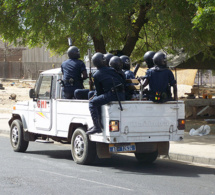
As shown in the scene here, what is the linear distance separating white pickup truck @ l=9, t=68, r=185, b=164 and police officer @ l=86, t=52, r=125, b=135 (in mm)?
139

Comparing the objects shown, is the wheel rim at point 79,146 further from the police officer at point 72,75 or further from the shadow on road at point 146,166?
the police officer at point 72,75

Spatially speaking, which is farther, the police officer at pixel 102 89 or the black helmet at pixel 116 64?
the black helmet at pixel 116 64

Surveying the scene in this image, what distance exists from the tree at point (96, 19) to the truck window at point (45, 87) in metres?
4.14

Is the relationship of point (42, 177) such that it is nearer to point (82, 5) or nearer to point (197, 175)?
point (197, 175)

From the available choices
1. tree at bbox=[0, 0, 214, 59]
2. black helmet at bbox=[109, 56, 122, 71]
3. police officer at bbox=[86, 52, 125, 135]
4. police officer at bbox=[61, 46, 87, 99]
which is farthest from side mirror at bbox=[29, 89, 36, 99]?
tree at bbox=[0, 0, 214, 59]

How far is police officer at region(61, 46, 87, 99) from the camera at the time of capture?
1128 cm

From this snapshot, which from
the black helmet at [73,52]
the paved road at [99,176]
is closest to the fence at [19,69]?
the paved road at [99,176]

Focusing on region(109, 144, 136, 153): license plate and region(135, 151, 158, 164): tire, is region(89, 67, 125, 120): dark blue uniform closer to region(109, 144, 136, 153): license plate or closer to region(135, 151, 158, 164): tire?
region(109, 144, 136, 153): license plate

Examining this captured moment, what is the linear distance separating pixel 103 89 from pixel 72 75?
5.03 ft

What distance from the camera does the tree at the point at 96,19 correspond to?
1592 cm

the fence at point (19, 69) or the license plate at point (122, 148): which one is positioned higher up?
the fence at point (19, 69)

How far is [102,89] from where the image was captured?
10.0 meters

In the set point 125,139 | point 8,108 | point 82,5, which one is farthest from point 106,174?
point 8,108

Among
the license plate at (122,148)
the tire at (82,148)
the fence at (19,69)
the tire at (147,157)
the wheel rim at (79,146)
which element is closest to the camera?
the license plate at (122,148)
